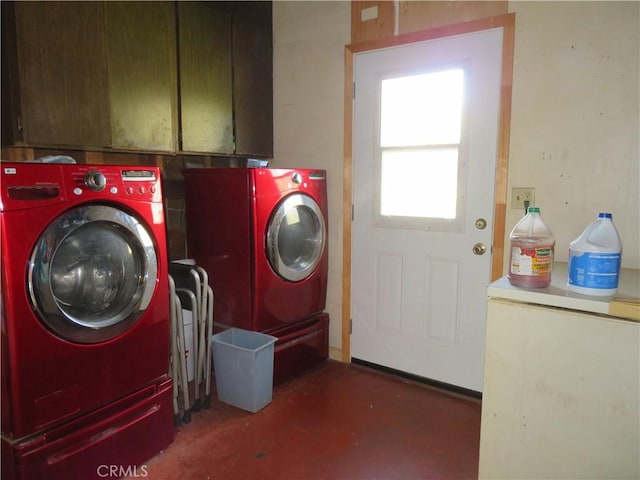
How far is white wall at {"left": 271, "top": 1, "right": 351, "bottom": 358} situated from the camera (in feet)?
8.98

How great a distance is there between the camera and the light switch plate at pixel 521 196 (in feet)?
7.11

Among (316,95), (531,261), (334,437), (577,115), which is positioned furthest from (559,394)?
(316,95)

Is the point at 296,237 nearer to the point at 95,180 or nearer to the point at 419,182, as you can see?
the point at 419,182

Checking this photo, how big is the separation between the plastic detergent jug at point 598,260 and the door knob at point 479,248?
1034 mm

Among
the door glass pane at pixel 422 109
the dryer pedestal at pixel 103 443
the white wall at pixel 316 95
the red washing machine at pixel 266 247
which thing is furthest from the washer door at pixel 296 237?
the dryer pedestal at pixel 103 443

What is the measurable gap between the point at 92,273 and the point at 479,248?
6.05 ft

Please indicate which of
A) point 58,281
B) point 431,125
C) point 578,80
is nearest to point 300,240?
point 431,125

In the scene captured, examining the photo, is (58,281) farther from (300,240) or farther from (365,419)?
(365,419)

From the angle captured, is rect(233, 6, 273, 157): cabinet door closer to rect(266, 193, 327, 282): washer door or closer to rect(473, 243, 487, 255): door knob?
rect(266, 193, 327, 282): washer door

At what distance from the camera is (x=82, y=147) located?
2.01 metres

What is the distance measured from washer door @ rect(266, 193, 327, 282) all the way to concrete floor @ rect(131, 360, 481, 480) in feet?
2.25

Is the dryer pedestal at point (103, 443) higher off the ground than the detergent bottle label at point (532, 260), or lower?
lower

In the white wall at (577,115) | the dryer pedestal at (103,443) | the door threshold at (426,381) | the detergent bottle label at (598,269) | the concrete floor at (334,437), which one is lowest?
the concrete floor at (334,437)

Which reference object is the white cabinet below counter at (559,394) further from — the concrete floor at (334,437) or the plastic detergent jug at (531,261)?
the concrete floor at (334,437)
